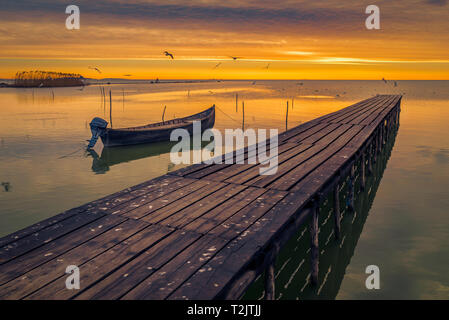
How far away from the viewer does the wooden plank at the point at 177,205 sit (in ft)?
15.7

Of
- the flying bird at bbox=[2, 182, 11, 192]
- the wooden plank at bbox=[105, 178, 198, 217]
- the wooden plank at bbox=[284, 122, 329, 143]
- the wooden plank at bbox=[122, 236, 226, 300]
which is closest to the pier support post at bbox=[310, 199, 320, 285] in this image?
the wooden plank at bbox=[105, 178, 198, 217]

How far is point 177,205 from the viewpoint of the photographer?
A: 5.25 metres

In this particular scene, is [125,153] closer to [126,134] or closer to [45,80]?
[126,134]

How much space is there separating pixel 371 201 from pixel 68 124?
98.3 ft

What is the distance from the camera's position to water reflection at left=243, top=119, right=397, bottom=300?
6762 mm

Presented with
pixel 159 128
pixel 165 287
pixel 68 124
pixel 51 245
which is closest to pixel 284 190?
pixel 165 287

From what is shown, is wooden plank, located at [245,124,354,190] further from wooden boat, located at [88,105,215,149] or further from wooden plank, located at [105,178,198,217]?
wooden boat, located at [88,105,215,149]

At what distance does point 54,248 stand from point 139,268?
1193 millimetres
